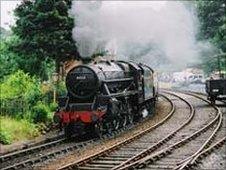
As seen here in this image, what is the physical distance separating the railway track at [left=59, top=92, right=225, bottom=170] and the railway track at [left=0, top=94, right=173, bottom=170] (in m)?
1.36

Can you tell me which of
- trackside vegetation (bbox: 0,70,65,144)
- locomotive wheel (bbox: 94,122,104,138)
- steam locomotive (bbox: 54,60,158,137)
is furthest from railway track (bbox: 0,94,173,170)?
trackside vegetation (bbox: 0,70,65,144)

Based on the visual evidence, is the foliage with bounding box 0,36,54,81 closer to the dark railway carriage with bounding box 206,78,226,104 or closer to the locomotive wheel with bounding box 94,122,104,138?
the locomotive wheel with bounding box 94,122,104,138

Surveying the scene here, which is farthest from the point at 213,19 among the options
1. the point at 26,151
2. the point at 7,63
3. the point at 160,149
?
the point at 26,151

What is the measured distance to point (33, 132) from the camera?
19656mm

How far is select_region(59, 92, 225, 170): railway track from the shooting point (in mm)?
13289

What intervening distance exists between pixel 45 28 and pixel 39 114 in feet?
16.9

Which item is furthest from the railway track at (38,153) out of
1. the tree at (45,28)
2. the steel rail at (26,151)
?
the tree at (45,28)

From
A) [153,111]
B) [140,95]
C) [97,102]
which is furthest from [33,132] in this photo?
[153,111]

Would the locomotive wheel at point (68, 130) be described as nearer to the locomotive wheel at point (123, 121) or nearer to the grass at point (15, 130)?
the grass at point (15, 130)

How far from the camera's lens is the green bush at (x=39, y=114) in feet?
69.3

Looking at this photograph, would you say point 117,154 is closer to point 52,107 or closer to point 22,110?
point 22,110

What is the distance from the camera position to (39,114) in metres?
21.2

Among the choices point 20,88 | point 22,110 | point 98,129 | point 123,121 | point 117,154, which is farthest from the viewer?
point 20,88

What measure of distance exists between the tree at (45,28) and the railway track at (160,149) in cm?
630
